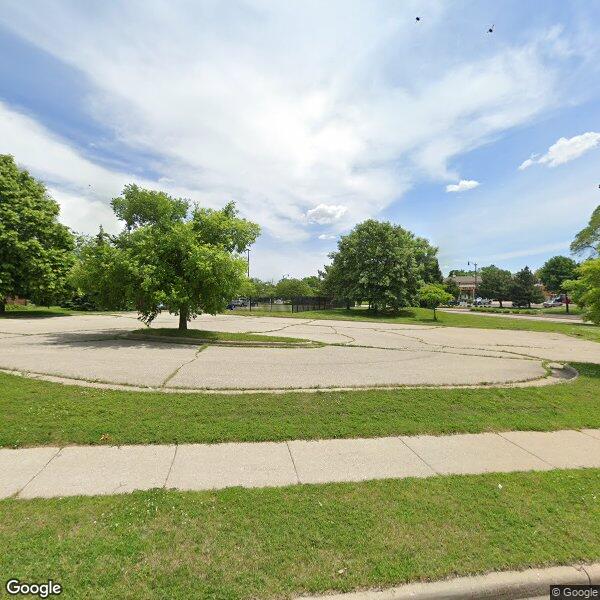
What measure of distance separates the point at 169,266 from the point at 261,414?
8.49 metres

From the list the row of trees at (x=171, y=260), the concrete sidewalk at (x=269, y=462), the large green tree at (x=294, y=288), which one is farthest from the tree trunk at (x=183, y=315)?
the large green tree at (x=294, y=288)

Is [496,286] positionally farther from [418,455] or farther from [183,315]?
[418,455]

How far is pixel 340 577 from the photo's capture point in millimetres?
2443

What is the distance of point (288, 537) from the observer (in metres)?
2.80

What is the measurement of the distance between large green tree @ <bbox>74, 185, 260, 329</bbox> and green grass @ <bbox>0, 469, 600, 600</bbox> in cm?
919

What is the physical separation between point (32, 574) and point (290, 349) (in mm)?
9845

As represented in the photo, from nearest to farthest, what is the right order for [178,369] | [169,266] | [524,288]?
[178,369] → [169,266] → [524,288]

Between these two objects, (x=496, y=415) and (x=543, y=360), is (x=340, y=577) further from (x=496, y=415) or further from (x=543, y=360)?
A: (x=543, y=360)

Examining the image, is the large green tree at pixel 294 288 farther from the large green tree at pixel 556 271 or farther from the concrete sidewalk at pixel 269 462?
the large green tree at pixel 556 271

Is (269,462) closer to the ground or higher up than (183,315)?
closer to the ground

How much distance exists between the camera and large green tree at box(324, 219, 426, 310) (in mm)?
33406

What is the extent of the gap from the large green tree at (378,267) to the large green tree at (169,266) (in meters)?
22.1

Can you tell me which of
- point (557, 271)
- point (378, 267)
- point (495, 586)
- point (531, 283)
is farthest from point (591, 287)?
point (557, 271)

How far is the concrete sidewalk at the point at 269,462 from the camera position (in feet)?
12.0
